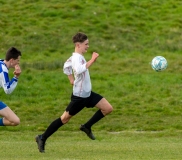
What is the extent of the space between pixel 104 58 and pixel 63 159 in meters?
13.0

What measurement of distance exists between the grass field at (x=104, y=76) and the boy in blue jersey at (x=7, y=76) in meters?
0.56

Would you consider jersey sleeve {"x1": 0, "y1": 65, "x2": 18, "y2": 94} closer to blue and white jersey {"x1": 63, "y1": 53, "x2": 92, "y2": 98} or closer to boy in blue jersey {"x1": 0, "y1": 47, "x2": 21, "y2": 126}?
boy in blue jersey {"x1": 0, "y1": 47, "x2": 21, "y2": 126}

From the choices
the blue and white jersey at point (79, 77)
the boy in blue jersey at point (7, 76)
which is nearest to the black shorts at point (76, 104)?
the blue and white jersey at point (79, 77)

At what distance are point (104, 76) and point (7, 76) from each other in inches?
398

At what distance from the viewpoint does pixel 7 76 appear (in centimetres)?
1000

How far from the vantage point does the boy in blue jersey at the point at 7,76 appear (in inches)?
392

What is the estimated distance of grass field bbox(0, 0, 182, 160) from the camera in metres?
11.9

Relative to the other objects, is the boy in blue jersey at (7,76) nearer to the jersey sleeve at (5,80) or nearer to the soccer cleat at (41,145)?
the jersey sleeve at (5,80)

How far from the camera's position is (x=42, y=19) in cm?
2516

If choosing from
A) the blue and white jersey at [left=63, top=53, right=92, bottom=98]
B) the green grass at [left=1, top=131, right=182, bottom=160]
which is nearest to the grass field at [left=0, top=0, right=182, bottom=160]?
the green grass at [left=1, top=131, right=182, bottom=160]

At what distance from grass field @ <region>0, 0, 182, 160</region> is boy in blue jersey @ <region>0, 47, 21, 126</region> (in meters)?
0.56

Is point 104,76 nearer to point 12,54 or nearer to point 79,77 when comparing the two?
point 79,77

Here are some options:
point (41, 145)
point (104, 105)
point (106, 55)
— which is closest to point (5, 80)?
point (41, 145)

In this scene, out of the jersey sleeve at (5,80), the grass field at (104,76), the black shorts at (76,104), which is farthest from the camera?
the grass field at (104,76)
